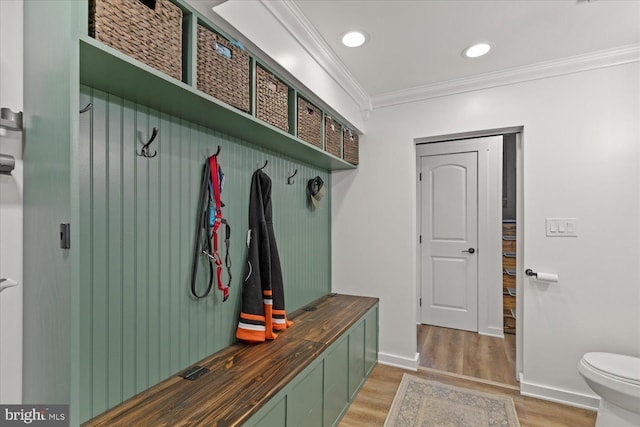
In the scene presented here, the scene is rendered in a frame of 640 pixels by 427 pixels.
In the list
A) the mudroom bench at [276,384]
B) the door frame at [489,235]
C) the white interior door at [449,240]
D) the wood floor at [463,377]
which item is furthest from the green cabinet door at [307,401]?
the door frame at [489,235]

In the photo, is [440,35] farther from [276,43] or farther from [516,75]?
[276,43]

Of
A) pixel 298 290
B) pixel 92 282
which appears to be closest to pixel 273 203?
pixel 298 290

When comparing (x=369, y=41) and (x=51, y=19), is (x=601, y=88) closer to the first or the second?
(x=369, y=41)

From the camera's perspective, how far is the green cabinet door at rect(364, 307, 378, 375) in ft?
8.37

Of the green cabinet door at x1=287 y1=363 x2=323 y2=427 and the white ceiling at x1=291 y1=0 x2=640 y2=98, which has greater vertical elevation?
the white ceiling at x1=291 y1=0 x2=640 y2=98

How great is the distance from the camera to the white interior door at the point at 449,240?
3660 mm

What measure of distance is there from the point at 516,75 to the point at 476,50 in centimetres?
54

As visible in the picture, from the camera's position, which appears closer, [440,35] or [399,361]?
[440,35]

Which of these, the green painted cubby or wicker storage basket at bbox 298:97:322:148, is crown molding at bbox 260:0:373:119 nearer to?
wicker storage basket at bbox 298:97:322:148

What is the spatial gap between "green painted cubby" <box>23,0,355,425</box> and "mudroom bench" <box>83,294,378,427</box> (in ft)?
0.38

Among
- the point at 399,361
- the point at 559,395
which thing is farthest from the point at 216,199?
the point at 559,395

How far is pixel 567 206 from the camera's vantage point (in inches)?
89.5

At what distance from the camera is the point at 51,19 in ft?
3.04

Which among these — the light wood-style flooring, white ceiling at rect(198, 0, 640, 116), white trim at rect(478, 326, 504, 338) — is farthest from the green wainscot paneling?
white trim at rect(478, 326, 504, 338)
